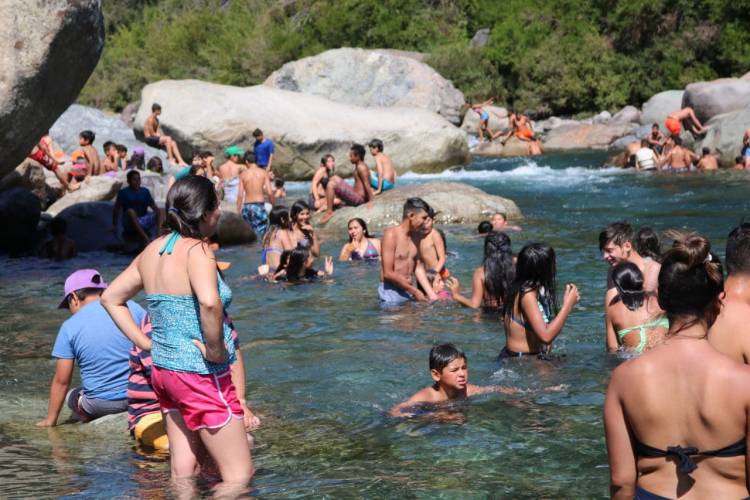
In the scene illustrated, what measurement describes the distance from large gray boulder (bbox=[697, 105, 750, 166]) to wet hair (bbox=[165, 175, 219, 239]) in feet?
71.6

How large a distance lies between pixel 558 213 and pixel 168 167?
8.67 meters

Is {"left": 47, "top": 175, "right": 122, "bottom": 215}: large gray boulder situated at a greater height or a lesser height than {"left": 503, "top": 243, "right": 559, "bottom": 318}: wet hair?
greater

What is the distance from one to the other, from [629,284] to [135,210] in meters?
9.80

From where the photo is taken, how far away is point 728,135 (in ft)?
82.3

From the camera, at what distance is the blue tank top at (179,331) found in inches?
182

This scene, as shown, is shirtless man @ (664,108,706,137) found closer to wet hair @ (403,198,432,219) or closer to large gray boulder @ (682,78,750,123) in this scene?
large gray boulder @ (682,78,750,123)

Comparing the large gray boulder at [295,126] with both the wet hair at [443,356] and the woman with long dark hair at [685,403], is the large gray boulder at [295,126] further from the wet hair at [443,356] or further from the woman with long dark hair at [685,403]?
the woman with long dark hair at [685,403]

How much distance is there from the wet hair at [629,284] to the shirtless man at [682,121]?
1948cm

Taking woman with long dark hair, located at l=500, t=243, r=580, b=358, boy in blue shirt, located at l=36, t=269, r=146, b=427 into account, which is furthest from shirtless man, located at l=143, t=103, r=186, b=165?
boy in blue shirt, located at l=36, t=269, r=146, b=427

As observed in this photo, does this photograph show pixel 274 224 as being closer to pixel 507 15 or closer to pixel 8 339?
pixel 8 339

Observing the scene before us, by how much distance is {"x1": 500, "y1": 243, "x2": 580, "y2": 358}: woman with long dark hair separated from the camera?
7531 millimetres

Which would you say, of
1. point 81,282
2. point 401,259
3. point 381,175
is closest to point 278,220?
point 401,259

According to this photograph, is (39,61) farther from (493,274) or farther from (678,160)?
(678,160)

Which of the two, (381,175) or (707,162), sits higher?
(381,175)
